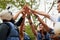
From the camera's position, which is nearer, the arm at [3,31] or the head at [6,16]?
the arm at [3,31]

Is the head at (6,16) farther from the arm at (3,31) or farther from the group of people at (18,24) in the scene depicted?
the arm at (3,31)

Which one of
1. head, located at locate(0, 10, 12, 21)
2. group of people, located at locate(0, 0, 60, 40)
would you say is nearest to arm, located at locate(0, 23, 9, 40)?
group of people, located at locate(0, 0, 60, 40)

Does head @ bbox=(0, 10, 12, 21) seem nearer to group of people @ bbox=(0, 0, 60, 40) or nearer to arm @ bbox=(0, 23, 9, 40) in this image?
group of people @ bbox=(0, 0, 60, 40)

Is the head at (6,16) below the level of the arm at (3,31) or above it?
above

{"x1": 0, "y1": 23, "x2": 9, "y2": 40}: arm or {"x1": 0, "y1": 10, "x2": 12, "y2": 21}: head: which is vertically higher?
{"x1": 0, "y1": 10, "x2": 12, "y2": 21}: head

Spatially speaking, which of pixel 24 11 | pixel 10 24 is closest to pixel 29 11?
pixel 24 11

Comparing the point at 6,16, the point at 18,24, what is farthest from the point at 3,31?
the point at 18,24

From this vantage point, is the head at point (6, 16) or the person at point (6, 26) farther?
the head at point (6, 16)

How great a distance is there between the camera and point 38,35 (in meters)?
3.93

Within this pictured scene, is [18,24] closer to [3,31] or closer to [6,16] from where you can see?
[6,16]

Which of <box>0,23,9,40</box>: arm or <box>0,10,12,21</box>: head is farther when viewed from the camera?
<box>0,10,12,21</box>: head

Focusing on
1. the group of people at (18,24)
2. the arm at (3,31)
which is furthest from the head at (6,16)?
the arm at (3,31)

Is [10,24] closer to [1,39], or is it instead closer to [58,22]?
[1,39]

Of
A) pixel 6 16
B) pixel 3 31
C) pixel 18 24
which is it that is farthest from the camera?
pixel 18 24
